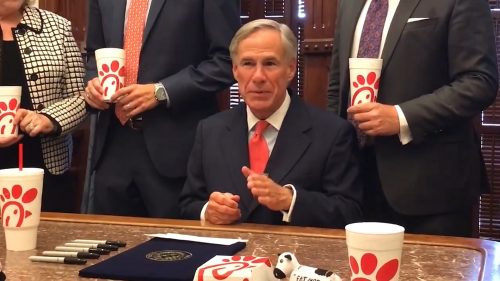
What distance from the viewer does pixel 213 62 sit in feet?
8.61

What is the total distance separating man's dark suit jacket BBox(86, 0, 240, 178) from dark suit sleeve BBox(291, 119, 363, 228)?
58 cm

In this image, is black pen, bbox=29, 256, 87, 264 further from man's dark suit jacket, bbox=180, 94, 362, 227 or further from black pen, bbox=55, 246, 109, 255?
man's dark suit jacket, bbox=180, 94, 362, 227

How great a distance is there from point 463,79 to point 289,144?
0.59 m

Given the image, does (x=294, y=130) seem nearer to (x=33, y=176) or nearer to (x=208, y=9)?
(x=208, y=9)

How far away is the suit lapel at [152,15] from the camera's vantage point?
2.61m

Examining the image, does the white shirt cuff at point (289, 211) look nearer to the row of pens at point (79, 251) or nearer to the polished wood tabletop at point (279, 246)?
the polished wood tabletop at point (279, 246)

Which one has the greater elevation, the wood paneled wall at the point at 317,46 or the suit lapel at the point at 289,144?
the wood paneled wall at the point at 317,46

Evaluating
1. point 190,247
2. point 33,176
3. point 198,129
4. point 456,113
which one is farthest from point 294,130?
point 33,176

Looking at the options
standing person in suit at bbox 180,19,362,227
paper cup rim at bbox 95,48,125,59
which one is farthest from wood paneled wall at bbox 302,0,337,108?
paper cup rim at bbox 95,48,125,59

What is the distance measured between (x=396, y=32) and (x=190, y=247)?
1.07m

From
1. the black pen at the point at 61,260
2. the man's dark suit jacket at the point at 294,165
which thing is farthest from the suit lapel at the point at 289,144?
the black pen at the point at 61,260

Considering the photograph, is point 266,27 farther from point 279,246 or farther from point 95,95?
point 279,246

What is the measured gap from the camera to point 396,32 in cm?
224

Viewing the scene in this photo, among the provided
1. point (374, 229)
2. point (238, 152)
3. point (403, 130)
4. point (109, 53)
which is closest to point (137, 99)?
point (109, 53)
